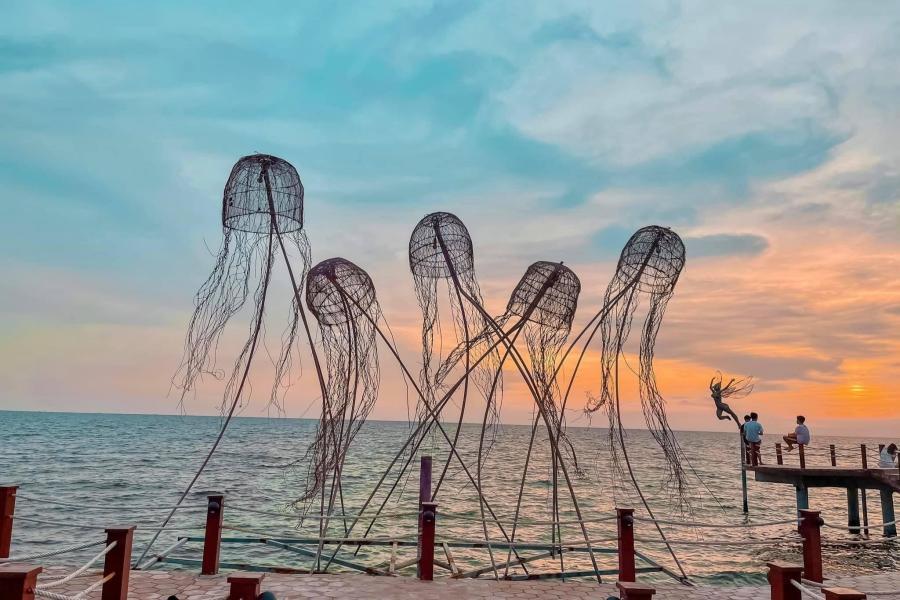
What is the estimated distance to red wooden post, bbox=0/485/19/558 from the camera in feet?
21.3

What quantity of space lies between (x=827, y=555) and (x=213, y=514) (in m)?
15.4

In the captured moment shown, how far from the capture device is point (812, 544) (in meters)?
7.15

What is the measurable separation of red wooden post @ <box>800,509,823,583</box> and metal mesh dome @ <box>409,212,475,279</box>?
5046mm

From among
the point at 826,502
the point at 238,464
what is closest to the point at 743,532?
the point at 826,502

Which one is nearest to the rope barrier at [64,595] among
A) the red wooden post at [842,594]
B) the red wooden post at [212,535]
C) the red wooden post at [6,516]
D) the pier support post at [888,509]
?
the red wooden post at [212,535]

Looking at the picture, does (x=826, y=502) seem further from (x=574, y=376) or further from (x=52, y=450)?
(x=52, y=450)

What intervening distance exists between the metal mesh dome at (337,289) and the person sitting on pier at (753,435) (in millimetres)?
13664

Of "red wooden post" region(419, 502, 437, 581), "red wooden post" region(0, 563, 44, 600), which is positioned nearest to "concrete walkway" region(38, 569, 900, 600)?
"red wooden post" region(419, 502, 437, 581)

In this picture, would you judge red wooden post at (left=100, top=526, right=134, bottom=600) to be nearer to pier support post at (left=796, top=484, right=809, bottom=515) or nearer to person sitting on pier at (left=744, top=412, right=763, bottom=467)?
person sitting on pier at (left=744, top=412, right=763, bottom=467)

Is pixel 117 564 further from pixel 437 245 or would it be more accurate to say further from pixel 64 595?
pixel 437 245

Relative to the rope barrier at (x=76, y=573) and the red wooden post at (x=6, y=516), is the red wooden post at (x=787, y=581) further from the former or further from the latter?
the red wooden post at (x=6, y=516)

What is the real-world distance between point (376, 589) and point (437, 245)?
4.48 meters

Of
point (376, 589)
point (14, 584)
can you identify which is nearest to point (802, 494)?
point (376, 589)

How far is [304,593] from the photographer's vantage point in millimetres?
6543
